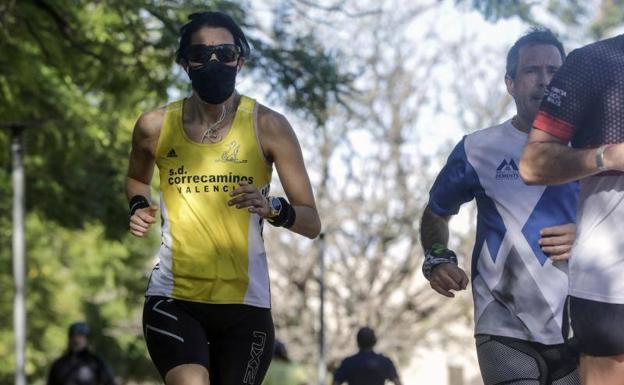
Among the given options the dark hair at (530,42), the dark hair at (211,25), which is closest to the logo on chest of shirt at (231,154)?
the dark hair at (211,25)

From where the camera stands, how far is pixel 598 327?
419 cm

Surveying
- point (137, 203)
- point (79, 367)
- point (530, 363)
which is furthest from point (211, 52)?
point (79, 367)

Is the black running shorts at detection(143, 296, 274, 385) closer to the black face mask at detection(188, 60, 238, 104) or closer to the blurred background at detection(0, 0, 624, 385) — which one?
the black face mask at detection(188, 60, 238, 104)

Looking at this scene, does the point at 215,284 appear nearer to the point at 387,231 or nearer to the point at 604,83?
the point at 604,83

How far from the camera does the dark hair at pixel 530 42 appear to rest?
20.0ft

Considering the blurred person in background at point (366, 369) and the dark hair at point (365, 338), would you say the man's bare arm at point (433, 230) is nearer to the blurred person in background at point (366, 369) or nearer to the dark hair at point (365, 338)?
the blurred person in background at point (366, 369)

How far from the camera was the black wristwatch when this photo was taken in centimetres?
579

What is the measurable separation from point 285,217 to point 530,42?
4.25 ft

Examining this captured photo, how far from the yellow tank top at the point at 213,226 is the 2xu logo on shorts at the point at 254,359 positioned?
0.48 feet

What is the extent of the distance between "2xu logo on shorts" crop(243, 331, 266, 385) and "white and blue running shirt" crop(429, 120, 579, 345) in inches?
35.4

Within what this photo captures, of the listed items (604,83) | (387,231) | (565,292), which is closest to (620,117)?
(604,83)

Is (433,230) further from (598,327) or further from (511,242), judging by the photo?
(598,327)

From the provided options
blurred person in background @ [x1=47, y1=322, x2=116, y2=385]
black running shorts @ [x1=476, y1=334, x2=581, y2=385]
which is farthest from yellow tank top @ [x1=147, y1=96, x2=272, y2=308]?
blurred person in background @ [x1=47, y1=322, x2=116, y2=385]

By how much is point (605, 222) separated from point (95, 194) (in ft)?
67.4
